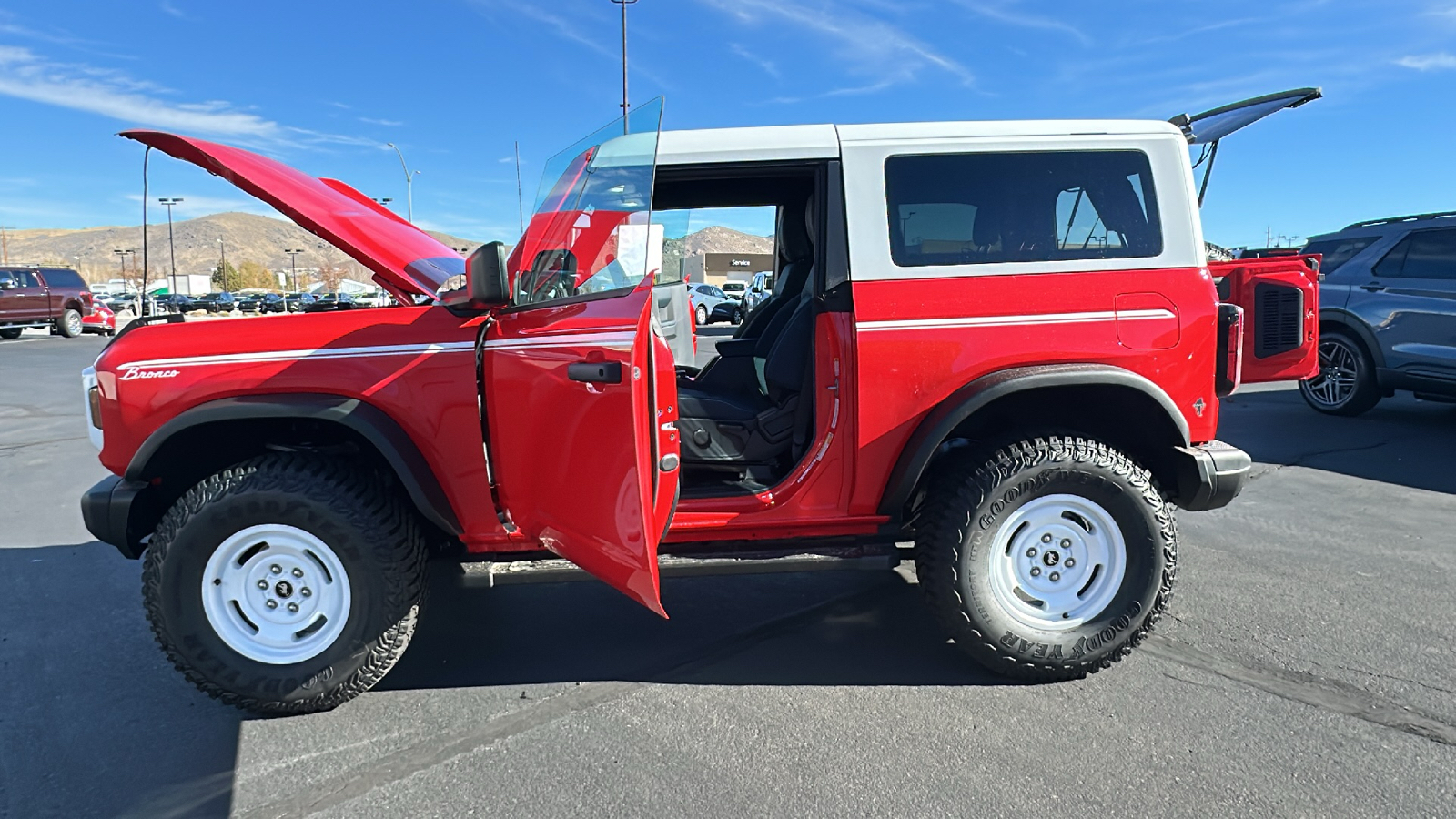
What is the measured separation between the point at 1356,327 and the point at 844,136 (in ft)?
22.9

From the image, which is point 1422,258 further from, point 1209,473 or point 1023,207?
point 1023,207

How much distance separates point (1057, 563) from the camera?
129 inches

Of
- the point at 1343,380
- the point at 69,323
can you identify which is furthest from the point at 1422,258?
the point at 69,323

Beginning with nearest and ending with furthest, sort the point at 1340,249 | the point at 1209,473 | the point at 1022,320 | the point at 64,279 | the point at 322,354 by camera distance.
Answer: the point at 322,354 → the point at 1022,320 → the point at 1209,473 → the point at 1340,249 → the point at 64,279

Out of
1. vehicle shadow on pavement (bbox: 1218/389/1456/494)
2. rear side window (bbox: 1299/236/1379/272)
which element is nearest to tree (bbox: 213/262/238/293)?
vehicle shadow on pavement (bbox: 1218/389/1456/494)

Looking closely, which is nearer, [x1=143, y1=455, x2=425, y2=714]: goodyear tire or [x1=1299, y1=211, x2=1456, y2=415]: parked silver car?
[x1=143, y1=455, x2=425, y2=714]: goodyear tire

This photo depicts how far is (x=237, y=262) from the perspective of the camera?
14488 cm

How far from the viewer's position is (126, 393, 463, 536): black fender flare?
292 cm

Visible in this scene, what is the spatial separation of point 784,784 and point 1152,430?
2.02 metres

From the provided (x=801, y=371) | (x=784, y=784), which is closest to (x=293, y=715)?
(x=784, y=784)

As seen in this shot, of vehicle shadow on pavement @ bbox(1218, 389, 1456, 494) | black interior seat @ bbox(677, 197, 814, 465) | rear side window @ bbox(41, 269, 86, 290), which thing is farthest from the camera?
rear side window @ bbox(41, 269, 86, 290)

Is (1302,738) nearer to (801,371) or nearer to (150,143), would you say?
(801,371)

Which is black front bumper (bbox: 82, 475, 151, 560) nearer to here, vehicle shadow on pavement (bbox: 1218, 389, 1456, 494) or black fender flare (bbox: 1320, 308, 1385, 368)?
vehicle shadow on pavement (bbox: 1218, 389, 1456, 494)

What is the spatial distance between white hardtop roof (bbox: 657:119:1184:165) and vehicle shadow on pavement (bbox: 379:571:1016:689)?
1.90 metres
